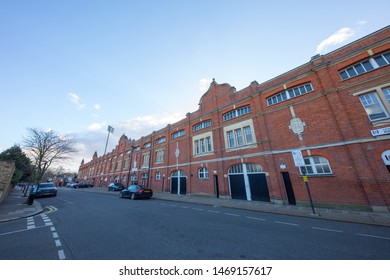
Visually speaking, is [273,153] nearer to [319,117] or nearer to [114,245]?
[319,117]

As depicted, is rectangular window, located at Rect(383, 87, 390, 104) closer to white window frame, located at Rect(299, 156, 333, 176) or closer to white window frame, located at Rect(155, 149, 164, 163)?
white window frame, located at Rect(299, 156, 333, 176)

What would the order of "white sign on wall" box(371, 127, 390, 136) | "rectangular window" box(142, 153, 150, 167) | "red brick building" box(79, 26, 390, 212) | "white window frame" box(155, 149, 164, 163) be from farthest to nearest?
"rectangular window" box(142, 153, 150, 167) → "white window frame" box(155, 149, 164, 163) → "red brick building" box(79, 26, 390, 212) → "white sign on wall" box(371, 127, 390, 136)

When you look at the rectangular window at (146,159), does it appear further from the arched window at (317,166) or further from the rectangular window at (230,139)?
the arched window at (317,166)

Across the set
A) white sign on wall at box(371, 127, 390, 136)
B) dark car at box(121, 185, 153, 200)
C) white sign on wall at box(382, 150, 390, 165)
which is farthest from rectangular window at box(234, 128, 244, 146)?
dark car at box(121, 185, 153, 200)

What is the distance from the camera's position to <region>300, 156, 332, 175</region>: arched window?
1084 cm

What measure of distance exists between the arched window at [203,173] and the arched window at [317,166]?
978 cm

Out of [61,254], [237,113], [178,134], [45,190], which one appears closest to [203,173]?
[178,134]

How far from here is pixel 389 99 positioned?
928 cm

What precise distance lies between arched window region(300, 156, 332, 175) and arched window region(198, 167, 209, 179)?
978cm

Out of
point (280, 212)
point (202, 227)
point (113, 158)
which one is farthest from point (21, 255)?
point (113, 158)

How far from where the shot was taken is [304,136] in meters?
11.9

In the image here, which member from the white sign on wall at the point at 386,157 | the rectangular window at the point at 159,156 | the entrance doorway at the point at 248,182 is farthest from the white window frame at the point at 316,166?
the rectangular window at the point at 159,156

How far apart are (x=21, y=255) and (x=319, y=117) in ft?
54.7

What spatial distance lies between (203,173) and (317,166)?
35.9ft
